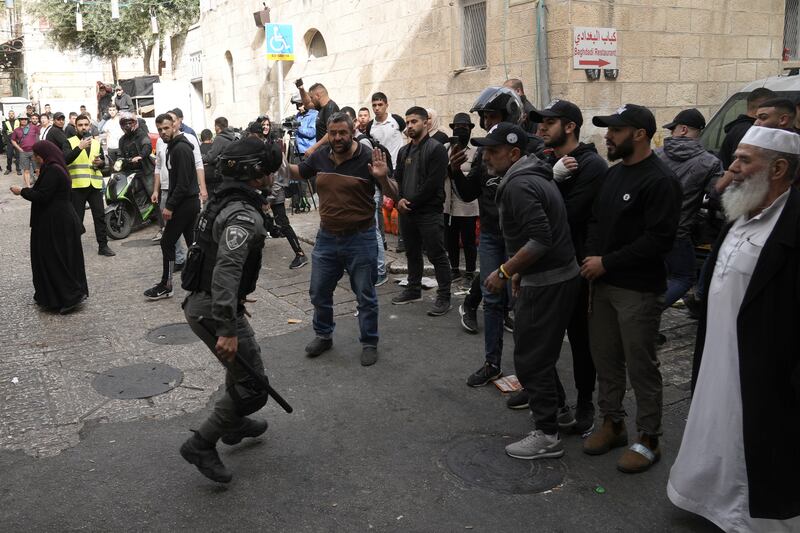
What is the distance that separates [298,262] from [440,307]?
8.83 feet

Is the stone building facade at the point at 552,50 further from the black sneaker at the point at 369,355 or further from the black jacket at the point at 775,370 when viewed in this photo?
the black jacket at the point at 775,370

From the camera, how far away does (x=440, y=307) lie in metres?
7.11

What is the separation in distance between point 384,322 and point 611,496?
11.3ft

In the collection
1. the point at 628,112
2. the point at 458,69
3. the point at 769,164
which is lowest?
the point at 769,164

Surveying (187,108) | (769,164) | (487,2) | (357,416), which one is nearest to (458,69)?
(487,2)

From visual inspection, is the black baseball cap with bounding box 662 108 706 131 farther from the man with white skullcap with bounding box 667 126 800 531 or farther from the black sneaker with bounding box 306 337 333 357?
the black sneaker with bounding box 306 337 333 357

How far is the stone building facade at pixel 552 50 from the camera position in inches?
372

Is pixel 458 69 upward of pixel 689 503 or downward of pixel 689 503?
upward

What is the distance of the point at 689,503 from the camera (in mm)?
3459

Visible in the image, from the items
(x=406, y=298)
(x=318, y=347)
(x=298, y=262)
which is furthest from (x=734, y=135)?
(x=298, y=262)

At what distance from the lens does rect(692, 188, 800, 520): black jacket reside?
3.09 meters

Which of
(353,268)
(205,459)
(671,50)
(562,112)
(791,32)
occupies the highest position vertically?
(791,32)

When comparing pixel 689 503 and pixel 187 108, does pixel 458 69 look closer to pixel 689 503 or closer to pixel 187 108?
pixel 689 503

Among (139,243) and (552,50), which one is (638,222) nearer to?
(552,50)
